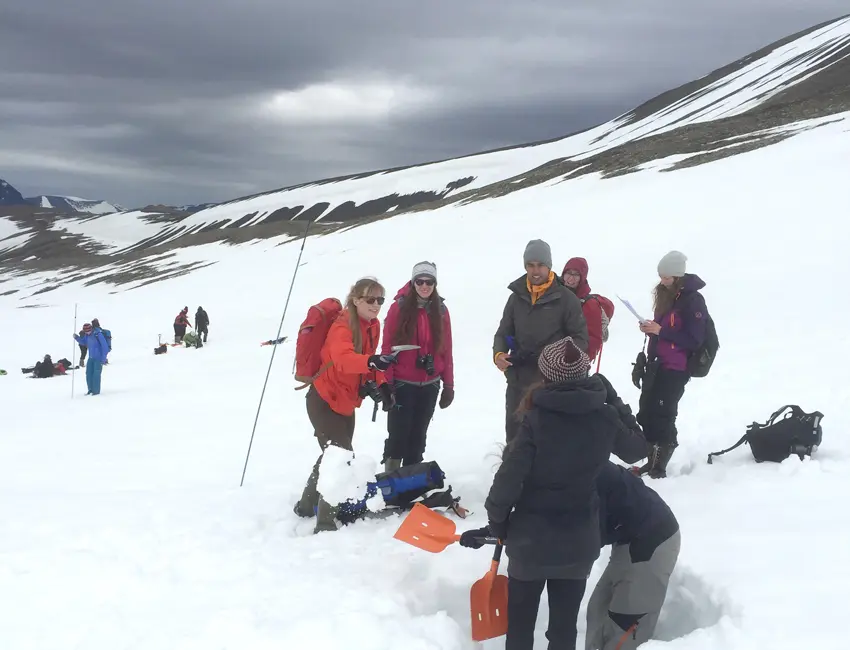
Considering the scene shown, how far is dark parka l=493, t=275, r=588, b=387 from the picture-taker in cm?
486

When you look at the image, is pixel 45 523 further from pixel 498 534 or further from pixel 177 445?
pixel 498 534

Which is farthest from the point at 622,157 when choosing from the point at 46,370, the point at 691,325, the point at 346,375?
the point at 346,375

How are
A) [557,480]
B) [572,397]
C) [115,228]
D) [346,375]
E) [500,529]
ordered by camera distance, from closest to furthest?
[572,397]
[557,480]
[500,529]
[346,375]
[115,228]

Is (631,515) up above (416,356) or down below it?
below

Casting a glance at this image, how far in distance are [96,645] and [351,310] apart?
2.69m

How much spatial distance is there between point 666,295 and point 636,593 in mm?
2805

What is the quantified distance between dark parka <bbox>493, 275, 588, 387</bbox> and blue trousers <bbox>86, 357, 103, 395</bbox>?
11105 millimetres

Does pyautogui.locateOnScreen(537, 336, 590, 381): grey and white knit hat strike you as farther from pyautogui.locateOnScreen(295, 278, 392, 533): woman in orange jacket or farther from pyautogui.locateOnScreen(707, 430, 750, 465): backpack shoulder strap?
pyautogui.locateOnScreen(707, 430, 750, 465): backpack shoulder strap

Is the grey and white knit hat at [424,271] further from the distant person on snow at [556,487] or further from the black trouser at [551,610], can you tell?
the black trouser at [551,610]

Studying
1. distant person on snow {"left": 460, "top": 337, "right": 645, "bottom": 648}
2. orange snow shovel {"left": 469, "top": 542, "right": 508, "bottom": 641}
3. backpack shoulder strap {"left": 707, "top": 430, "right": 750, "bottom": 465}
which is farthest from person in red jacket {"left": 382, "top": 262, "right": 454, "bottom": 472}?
backpack shoulder strap {"left": 707, "top": 430, "right": 750, "bottom": 465}

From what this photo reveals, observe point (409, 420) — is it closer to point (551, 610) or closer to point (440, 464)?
point (440, 464)

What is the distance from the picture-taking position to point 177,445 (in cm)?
860

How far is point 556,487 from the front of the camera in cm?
299

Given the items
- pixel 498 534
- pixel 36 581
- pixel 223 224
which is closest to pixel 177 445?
pixel 36 581
